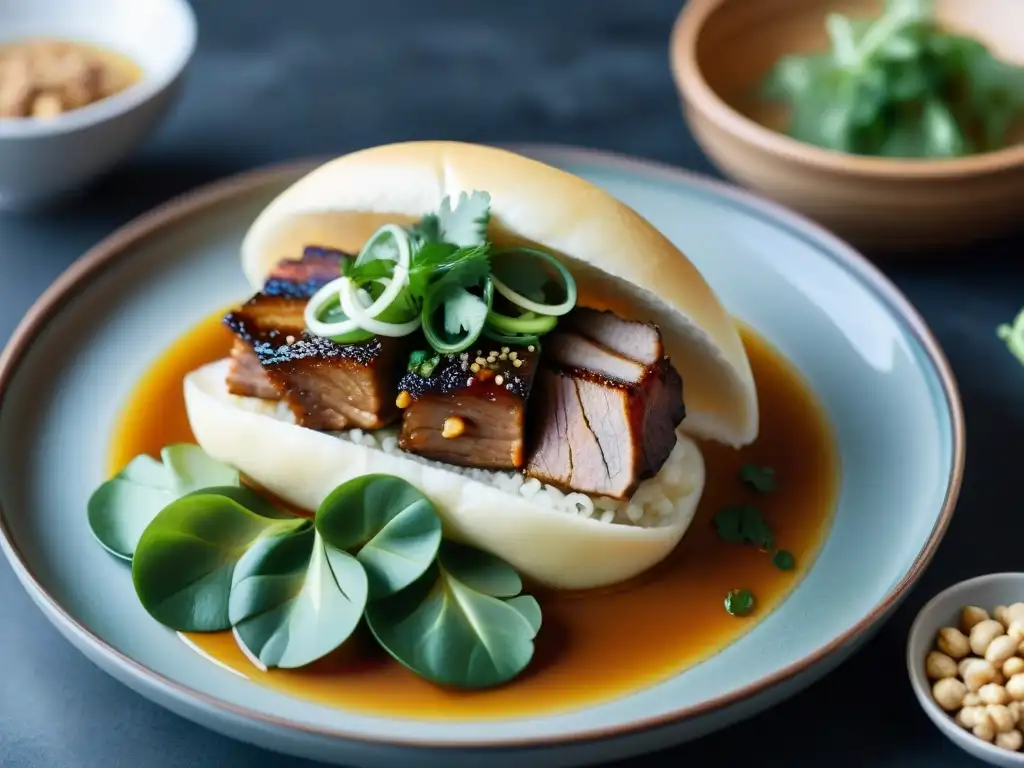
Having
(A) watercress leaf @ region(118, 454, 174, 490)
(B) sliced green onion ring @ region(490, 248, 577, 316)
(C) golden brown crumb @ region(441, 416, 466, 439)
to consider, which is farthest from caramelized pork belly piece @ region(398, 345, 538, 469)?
(A) watercress leaf @ region(118, 454, 174, 490)

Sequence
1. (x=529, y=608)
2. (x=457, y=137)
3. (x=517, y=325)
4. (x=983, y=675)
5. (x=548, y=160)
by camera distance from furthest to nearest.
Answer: (x=457, y=137)
(x=548, y=160)
(x=517, y=325)
(x=529, y=608)
(x=983, y=675)

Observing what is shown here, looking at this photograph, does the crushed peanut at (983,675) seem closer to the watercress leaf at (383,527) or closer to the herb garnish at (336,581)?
the herb garnish at (336,581)

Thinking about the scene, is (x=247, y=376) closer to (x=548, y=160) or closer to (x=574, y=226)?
(x=574, y=226)

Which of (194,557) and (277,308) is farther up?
(277,308)

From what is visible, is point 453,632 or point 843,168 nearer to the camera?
point 453,632

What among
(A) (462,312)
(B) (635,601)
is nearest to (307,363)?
(A) (462,312)

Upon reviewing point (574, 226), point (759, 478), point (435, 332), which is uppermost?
point (574, 226)

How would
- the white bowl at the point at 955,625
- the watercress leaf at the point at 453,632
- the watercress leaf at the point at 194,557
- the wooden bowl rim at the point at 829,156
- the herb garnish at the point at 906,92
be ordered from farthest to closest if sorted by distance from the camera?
the herb garnish at the point at 906,92 → the wooden bowl rim at the point at 829,156 → the watercress leaf at the point at 194,557 → the watercress leaf at the point at 453,632 → the white bowl at the point at 955,625

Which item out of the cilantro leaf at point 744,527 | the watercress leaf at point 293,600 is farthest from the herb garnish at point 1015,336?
the watercress leaf at point 293,600

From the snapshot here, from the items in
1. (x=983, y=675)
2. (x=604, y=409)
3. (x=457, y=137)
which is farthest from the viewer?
(x=457, y=137)
